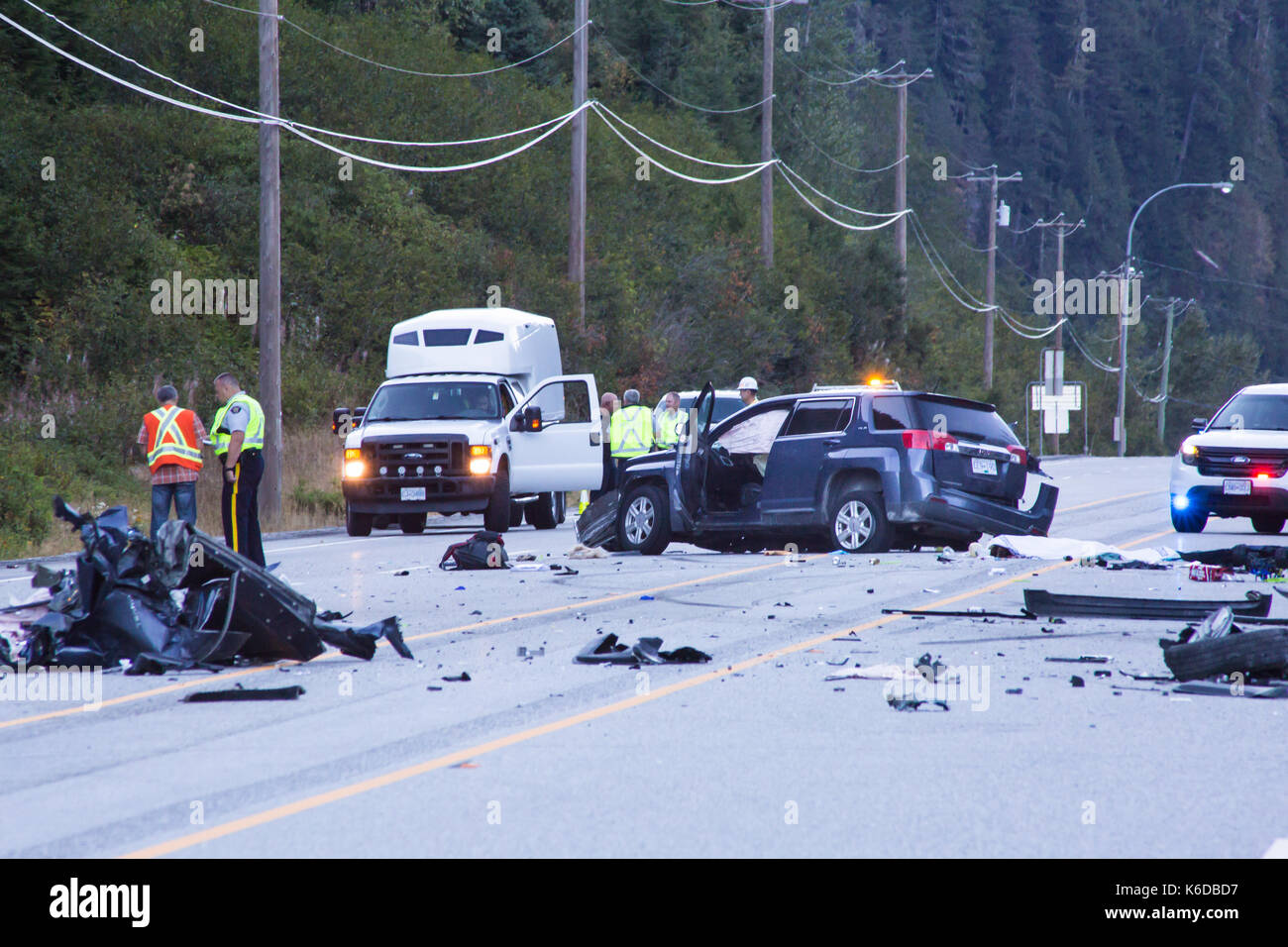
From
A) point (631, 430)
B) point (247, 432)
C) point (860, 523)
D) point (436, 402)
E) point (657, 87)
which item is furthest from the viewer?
point (657, 87)

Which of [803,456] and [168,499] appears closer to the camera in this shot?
[168,499]

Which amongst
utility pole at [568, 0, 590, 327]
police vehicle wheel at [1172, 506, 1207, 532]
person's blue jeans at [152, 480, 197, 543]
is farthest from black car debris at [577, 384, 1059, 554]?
utility pole at [568, 0, 590, 327]

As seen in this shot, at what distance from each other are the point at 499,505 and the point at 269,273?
16.8 feet

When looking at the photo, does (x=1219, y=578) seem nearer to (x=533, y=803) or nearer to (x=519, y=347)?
(x=533, y=803)

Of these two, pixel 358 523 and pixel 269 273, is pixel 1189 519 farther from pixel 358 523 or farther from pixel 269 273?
pixel 269 273

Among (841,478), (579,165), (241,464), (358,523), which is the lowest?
(358,523)

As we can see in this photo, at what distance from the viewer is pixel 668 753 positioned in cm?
817

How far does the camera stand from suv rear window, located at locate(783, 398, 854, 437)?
19.1 metres

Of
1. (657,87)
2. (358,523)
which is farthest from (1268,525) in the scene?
(657,87)

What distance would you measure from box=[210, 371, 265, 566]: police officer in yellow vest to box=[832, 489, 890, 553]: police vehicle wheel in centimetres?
586

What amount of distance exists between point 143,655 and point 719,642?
367 centimetres

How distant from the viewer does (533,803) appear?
278 inches

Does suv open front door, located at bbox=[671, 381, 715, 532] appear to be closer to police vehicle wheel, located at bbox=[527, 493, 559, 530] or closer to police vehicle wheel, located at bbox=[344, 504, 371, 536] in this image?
police vehicle wheel, located at bbox=[344, 504, 371, 536]

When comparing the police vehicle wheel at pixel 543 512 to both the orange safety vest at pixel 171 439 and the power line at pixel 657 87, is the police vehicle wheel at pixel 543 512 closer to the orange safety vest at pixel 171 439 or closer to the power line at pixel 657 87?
the orange safety vest at pixel 171 439
